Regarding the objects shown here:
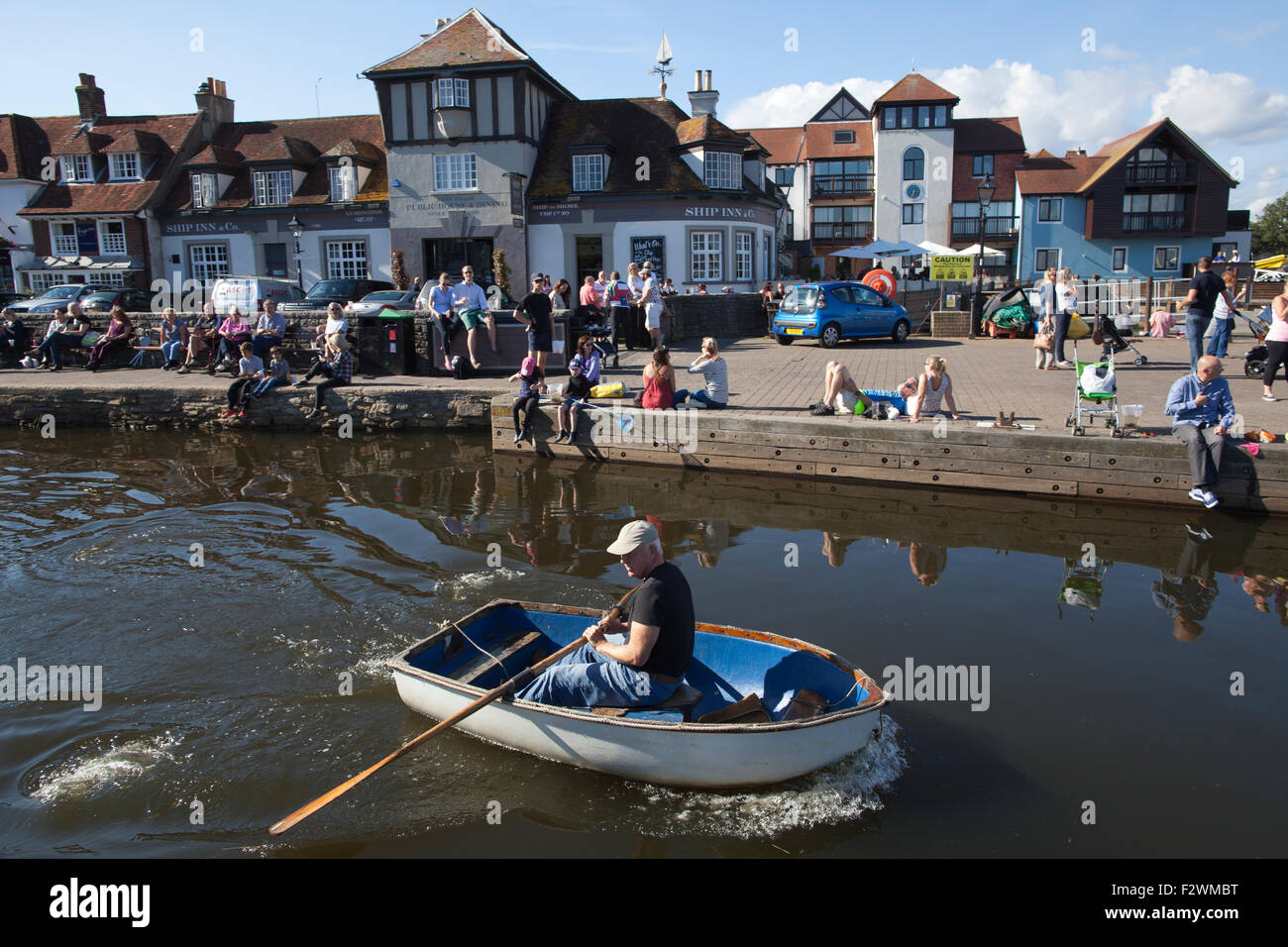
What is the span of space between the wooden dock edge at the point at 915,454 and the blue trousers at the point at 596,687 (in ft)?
24.4

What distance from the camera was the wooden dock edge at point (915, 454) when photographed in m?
11.1

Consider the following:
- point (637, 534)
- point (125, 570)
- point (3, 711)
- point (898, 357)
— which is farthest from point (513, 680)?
point (898, 357)

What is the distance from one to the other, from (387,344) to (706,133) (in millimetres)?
17181

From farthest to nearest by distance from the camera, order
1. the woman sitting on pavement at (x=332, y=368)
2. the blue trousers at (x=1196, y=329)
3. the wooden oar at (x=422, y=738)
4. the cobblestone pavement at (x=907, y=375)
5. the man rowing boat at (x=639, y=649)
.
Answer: the woman sitting on pavement at (x=332, y=368) → the blue trousers at (x=1196, y=329) → the cobblestone pavement at (x=907, y=375) → the man rowing boat at (x=639, y=649) → the wooden oar at (x=422, y=738)

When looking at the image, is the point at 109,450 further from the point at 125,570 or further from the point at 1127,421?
the point at 1127,421

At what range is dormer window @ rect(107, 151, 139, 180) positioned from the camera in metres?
36.7

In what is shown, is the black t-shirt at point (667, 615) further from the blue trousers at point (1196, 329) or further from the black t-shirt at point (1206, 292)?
the black t-shirt at point (1206, 292)

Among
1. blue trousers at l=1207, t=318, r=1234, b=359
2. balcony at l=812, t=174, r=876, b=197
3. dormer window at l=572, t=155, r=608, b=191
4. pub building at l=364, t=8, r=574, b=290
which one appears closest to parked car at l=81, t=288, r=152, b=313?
pub building at l=364, t=8, r=574, b=290

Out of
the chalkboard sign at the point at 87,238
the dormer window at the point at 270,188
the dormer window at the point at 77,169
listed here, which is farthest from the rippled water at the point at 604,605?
the dormer window at the point at 77,169

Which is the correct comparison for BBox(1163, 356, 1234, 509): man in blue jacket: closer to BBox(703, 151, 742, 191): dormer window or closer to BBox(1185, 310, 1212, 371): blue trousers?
BBox(1185, 310, 1212, 371): blue trousers

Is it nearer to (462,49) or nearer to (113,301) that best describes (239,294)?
(113,301)

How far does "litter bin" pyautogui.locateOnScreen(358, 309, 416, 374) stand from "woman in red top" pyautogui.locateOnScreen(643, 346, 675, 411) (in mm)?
6745

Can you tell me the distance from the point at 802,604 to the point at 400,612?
382 cm

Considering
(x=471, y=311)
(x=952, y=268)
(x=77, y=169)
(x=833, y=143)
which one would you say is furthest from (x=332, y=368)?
(x=833, y=143)
